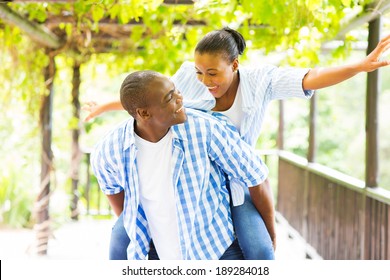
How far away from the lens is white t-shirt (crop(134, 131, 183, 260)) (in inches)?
81.4

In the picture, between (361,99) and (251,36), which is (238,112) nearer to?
(251,36)

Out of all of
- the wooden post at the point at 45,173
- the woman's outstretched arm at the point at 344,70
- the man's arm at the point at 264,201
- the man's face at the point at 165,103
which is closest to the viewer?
the man's face at the point at 165,103

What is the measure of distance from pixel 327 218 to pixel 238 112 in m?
2.81

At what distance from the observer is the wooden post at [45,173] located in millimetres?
5652

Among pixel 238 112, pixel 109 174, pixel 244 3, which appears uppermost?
pixel 244 3

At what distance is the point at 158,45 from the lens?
4887 mm

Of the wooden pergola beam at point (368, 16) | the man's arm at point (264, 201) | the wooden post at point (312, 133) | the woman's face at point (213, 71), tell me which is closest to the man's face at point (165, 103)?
the woman's face at point (213, 71)

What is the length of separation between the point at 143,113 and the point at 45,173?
397 centimetres

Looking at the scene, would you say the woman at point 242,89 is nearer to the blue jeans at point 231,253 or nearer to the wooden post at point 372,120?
the blue jeans at point 231,253

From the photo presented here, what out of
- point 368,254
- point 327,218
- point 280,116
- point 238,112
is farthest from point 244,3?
point 280,116

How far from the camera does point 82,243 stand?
6.14 m

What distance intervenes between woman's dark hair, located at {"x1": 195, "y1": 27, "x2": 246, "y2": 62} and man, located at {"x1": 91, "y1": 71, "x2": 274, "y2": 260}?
26 centimetres

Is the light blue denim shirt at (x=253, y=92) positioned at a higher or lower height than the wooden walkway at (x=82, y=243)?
higher

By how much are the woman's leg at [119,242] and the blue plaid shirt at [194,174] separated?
143mm
